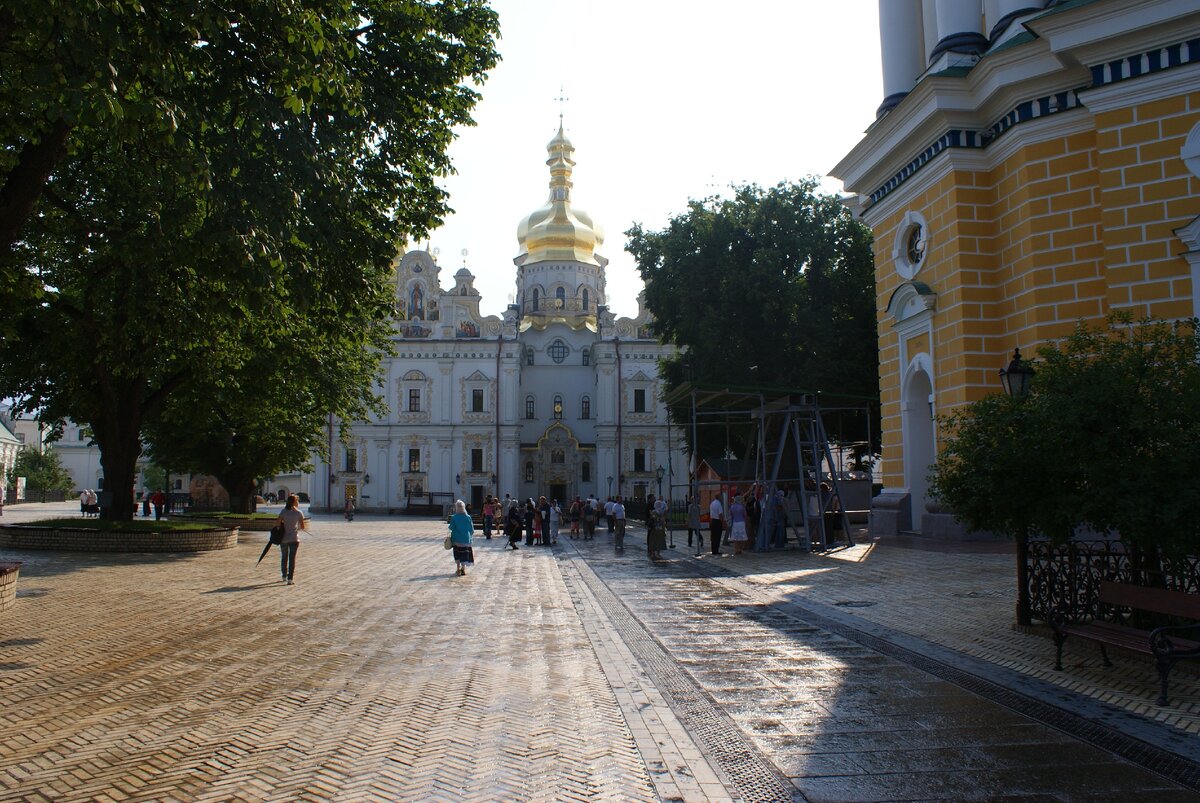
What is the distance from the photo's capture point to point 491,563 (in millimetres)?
21953

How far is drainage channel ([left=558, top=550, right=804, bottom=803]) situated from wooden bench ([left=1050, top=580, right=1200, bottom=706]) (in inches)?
125

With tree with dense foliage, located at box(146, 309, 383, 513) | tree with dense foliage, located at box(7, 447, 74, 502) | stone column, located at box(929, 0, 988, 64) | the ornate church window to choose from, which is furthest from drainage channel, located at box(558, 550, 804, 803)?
tree with dense foliage, located at box(7, 447, 74, 502)

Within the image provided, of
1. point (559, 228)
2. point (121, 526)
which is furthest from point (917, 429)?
point (559, 228)

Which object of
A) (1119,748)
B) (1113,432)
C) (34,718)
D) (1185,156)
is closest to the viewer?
(1119,748)

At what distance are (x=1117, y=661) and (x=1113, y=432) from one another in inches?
81.9

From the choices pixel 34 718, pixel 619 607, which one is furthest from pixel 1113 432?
pixel 34 718

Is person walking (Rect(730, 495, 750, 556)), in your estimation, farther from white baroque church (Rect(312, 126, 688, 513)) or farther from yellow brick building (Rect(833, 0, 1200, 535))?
white baroque church (Rect(312, 126, 688, 513))

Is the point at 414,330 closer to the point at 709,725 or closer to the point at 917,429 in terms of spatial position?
the point at 917,429

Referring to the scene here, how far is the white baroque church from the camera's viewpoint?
62.6 m

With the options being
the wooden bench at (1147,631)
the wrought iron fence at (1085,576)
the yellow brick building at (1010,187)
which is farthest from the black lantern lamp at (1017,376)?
the yellow brick building at (1010,187)

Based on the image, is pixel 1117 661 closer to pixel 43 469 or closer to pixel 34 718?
pixel 34 718

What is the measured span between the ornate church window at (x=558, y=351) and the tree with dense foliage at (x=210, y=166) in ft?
148

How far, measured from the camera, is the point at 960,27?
21.0m

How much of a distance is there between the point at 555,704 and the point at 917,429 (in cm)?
1739
